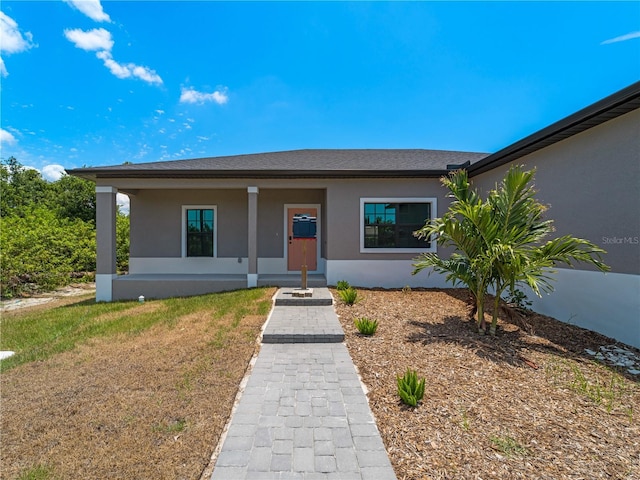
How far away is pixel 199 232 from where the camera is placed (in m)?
10.1

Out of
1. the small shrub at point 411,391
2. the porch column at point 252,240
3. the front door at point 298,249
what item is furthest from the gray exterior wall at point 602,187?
the porch column at point 252,240

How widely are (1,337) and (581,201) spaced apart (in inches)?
423

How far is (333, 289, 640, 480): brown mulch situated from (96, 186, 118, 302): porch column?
7303mm

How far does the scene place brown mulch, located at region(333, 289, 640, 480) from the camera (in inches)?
83.4

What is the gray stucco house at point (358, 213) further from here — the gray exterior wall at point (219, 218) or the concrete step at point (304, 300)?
the concrete step at point (304, 300)

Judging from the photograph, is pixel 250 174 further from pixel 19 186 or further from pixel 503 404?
pixel 19 186

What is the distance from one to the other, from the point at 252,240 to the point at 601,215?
756cm

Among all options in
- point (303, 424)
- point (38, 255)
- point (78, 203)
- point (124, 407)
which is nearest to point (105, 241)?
point (38, 255)

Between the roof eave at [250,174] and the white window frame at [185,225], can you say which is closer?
the roof eave at [250,174]

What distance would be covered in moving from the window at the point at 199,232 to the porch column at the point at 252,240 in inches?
92.9

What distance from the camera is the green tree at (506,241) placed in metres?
4.25

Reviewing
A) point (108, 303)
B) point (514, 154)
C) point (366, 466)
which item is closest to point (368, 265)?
point (514, 154)

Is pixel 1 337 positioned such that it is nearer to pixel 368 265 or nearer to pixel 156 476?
pixel 156 476

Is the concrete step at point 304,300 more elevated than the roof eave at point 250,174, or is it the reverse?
the roof eave at point 250,174
